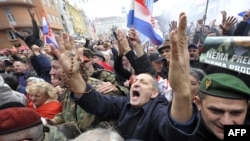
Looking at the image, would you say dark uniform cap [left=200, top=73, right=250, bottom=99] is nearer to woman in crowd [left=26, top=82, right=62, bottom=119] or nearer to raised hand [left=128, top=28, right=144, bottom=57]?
raised hand [left=128, top=28, right=144, bottom=57]

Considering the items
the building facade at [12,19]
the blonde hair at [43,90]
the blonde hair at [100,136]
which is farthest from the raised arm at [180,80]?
the building facade at [12,19]

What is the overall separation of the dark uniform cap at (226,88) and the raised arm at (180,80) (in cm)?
43

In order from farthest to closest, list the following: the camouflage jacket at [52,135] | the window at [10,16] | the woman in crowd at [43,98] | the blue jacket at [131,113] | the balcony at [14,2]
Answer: the window at [10,16] < the balcony at [14,2] < the woman in crowd at [43,98] < the blue jacket at [131,113] < the camouflage jacket at [52,135]

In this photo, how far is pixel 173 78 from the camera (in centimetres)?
137

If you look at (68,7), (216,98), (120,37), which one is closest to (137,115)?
(216,98)

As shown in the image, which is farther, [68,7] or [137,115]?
[68,7]

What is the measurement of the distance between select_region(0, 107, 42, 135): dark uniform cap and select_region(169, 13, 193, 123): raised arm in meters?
0.92

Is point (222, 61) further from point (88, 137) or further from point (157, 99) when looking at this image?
point (88, 137)

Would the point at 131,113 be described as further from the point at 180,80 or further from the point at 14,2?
the point at 14,2

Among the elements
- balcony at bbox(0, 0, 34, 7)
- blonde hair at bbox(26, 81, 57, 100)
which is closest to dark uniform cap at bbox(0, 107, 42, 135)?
blonde hair at bbox(26, 81, 57, 100)

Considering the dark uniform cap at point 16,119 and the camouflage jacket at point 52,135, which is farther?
the camouflage jacket at point 52,135

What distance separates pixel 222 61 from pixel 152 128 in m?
0.85

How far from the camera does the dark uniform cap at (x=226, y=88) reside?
1670 mm

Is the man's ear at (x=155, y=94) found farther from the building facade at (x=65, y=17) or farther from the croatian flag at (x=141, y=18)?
the building facade at (x=65, y=17)
